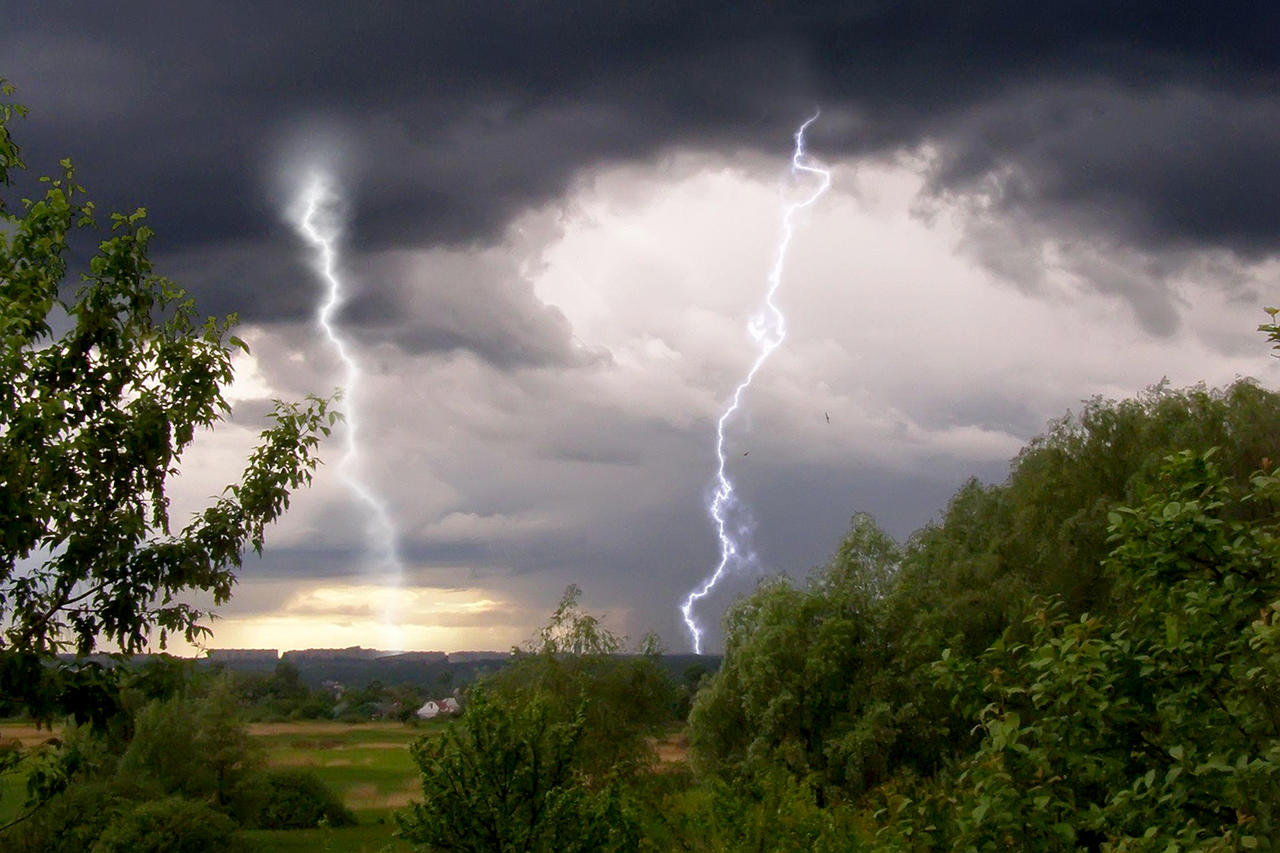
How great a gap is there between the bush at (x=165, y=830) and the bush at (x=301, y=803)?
2138 cm

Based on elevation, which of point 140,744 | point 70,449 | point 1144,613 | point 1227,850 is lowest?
point 140,744

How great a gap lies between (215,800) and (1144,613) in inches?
2173

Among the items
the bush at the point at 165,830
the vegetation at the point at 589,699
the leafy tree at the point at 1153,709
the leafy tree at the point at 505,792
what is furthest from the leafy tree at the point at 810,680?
the leafy tree at the point at 1153,709

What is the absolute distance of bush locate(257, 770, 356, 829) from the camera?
2746 inches

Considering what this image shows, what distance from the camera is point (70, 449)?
9.43 meters

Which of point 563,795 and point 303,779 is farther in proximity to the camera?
point 303,779

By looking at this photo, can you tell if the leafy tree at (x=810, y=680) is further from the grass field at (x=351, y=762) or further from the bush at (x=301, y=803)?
the bush at (x=301, y=803)

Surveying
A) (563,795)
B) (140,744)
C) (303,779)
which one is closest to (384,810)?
(303,779)

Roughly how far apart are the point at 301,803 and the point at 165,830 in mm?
29205

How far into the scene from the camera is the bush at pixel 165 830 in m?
44.0

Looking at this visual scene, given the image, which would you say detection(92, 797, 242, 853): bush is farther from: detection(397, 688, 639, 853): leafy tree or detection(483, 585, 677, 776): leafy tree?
detection(397, 688, 639, 853): leafy tree

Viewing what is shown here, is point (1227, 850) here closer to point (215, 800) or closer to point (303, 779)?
point (215, 800)

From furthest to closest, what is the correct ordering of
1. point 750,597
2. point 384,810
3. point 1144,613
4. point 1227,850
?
point 384,810 < point 750,597 < point 1144,613 < point 1227,850

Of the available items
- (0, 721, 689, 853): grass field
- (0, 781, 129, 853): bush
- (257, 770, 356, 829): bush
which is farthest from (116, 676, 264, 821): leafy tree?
(257, 770, 356, 829): bush
